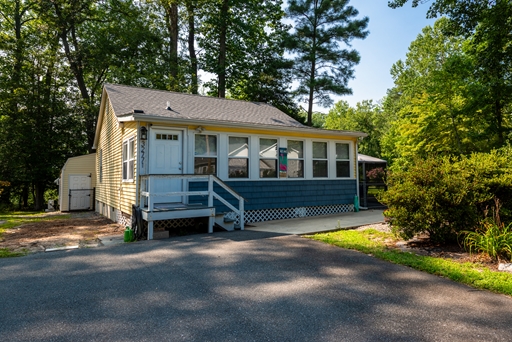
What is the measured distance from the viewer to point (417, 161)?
6.36 m

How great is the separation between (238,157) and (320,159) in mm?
3329

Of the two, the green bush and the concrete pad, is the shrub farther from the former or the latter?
the concrete pad

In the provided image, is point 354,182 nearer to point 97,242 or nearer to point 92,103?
point 97,242

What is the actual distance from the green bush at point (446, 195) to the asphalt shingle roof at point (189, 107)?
4.79 meters

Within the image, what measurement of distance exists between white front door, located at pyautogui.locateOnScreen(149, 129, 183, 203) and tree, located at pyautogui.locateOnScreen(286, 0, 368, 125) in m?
13.1

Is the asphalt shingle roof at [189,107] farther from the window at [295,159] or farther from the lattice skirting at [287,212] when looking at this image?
the lattice skirting at [287,212]

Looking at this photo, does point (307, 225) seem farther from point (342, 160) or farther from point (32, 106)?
point (32, 106)

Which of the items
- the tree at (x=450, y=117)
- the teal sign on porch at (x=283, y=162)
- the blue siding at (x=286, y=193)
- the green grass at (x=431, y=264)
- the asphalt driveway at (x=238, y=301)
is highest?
the tree at (x=450, y=117)

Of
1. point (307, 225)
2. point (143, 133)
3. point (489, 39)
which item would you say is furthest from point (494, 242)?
point (489, 39)

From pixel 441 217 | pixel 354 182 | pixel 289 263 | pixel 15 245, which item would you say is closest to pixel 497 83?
pixel 354 182

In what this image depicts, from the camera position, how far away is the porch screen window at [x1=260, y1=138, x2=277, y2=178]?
9.73 meters

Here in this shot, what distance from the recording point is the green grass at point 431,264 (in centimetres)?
388

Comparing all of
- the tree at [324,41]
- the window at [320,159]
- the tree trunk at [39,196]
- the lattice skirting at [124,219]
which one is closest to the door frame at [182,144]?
the lattice skirting at [124,219]

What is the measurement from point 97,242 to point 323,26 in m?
18.7
